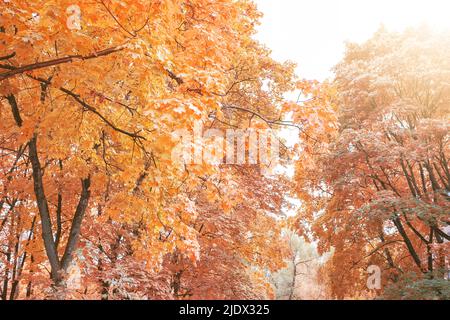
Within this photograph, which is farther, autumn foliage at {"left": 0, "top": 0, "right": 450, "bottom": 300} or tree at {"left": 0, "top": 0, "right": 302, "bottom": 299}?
autumn foliage at {"left": 0, "top": 0, "right": 450, "bottom": 300}

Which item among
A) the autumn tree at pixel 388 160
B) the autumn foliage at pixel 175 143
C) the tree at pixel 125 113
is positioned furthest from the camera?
the autumn tree at pixel 388 160

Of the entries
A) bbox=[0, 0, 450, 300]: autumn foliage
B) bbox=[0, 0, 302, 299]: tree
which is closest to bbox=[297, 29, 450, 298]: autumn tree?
bbox=[0, 0, 450, 300]: autumn foliage

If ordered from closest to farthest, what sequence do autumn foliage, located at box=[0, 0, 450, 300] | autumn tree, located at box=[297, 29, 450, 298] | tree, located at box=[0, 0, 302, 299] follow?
1. tree, located at box=[0, 0, 302, 299]
2. autumn foliage, located at box=[0, 0, 450, 300]
3. autumn tree, located at box=[297, 29, 450, 298]

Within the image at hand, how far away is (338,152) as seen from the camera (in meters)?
11.4

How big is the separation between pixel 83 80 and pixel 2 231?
470 inches

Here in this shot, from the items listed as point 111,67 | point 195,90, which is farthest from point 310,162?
point 111,67

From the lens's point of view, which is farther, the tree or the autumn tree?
the autumn tree

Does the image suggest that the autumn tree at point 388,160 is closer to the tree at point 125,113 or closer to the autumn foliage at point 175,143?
the autumn foliage at point 175,143

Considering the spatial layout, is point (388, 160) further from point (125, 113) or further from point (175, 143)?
point (175, 143)

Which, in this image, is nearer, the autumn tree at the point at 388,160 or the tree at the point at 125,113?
the tree at the point at 125,113

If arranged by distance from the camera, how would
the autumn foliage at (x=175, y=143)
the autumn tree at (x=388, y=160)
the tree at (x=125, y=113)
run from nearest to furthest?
the tree at (x=125, y=113), the autumn foliage at (x=175, y=143), the autumn tree at (x=388, y=160)

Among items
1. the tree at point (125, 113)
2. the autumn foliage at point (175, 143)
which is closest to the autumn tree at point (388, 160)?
the autumn foliage at point (175, 143)

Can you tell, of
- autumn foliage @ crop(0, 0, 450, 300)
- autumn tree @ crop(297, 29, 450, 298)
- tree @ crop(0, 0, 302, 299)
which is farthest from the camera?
autumn tree @ crop(297, 29, 450, 298)

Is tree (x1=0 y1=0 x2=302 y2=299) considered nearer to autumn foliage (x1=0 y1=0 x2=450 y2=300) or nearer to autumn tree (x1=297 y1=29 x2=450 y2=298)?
autumn foliage (x1=0 y1=0 x2=450 y2=300)
